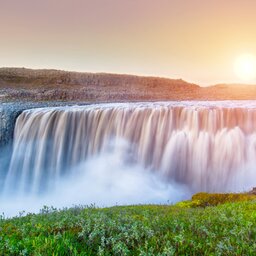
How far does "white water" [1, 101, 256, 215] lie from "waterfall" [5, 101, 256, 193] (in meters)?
0.06

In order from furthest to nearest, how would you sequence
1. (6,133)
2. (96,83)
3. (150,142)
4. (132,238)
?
(96,83) → (6,133) → (150,142) → (132,238)

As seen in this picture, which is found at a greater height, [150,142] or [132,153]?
[150,142]

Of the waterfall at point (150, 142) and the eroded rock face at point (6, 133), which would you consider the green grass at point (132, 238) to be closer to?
the waterfall at point (150, 142)

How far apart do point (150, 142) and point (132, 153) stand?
1502 millimetres

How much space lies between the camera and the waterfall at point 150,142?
22719mm

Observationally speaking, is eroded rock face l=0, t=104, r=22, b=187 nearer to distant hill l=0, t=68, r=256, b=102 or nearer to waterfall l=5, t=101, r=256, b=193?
waterfall l=5, t=101, r=256, b=193

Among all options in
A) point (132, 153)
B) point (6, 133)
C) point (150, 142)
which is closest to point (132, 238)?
point (150, 142)

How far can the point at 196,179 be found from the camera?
22734 mm

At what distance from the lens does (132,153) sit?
26.0 metres

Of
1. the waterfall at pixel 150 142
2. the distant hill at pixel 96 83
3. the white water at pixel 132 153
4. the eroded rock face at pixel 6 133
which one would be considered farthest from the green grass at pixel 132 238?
the distant hill at pixel 96 83

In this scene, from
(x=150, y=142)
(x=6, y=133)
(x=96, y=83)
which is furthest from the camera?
(x=96, y=83)

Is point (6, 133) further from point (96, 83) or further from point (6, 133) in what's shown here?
point (96, 83)

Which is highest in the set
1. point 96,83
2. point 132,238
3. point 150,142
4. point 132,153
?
point 96,83

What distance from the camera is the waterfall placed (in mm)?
22719
